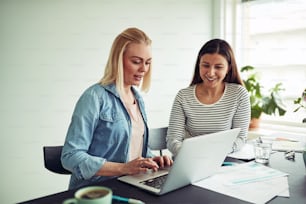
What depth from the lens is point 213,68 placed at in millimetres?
1562

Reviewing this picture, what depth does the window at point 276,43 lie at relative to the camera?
2424 millimetres

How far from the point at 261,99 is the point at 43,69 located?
171 cm

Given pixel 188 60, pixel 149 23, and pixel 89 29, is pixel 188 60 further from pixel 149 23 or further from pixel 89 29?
pixel 89 29

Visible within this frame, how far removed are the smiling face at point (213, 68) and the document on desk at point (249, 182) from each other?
56 cm

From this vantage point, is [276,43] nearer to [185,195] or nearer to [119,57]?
[119,57]

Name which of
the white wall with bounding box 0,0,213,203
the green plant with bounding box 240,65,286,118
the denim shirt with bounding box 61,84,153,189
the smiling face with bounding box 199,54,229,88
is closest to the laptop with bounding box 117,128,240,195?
the denim shirt with bounding box 61,84,153,189

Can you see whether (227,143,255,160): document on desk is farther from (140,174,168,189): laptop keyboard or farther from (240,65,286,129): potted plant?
(240,65,286,129): potted plant

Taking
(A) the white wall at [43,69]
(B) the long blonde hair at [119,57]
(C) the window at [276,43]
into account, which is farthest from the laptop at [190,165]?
(C) the window at [276,43]

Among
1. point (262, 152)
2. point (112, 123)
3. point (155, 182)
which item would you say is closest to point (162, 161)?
point (155, 182)

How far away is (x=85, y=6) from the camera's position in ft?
7.08

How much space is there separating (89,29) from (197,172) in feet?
5.17

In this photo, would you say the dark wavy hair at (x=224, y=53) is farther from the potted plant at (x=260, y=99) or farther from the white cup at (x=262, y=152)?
the potted plant at (x=260, y=99)

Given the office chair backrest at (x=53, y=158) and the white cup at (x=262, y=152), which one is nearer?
the white cup at (x=262, y=152)

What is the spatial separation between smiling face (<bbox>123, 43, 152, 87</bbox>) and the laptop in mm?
453
